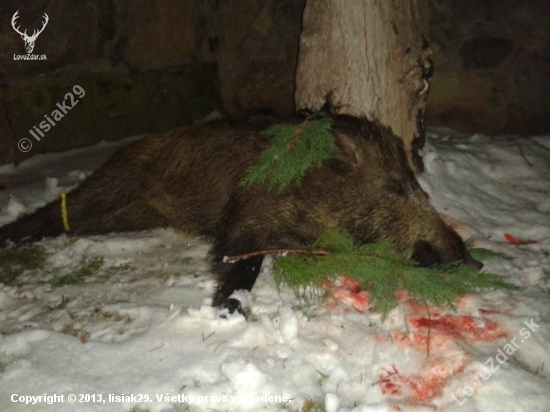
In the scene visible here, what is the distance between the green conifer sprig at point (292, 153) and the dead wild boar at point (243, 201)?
6.4 inches

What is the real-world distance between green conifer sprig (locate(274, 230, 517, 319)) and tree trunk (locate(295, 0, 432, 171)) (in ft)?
3.92

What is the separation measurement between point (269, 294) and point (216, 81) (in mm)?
3266

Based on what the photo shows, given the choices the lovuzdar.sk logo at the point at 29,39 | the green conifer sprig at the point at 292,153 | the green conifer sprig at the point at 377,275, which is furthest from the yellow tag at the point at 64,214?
the lovuzdar.sk logo at the point at 29,39

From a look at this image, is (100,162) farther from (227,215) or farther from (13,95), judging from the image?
(227,215)

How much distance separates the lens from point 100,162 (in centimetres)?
398

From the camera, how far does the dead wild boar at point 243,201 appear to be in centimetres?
259

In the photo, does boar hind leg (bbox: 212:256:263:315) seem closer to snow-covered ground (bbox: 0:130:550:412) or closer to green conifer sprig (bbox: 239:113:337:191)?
snow-covered ground (bbox: 0:130:550:412)

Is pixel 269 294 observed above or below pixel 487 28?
below

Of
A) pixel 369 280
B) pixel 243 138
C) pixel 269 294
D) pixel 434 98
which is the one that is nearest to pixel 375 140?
pixel 243 138

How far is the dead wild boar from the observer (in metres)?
2.59

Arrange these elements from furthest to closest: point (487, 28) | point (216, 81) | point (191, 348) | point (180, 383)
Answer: point (216, 81) < point (487, 28) < point (191, 348) < point (180, 383)

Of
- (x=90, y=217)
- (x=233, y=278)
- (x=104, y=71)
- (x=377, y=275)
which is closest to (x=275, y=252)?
(x=233, y=278)

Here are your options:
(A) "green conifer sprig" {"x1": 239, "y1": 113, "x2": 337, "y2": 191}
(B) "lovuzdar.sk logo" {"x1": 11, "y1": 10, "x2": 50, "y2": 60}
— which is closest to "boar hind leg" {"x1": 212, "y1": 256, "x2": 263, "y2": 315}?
(A) "green conifer sprig" {"x1": 239, "y1": 113, "x2": 337, "y2": 191}

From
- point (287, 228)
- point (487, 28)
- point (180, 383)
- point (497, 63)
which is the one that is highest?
point (487, 28)
